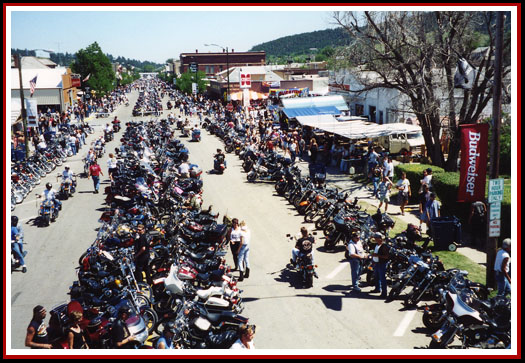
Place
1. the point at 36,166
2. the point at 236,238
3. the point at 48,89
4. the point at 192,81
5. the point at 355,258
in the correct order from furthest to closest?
the point at 192,81 < the point at 48,89 < the point at 36,166 < the point at 236,238 < the point at 355,258

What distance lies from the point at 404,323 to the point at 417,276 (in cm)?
123

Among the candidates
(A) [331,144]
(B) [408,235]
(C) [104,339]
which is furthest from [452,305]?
(A) [331,144]

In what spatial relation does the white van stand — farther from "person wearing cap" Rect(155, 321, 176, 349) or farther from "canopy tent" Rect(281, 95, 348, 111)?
"person wearing cap" Rect(155, 321, 176, 349)

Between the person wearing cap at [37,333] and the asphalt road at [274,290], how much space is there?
0.73 m

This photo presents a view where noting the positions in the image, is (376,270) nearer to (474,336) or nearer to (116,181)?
(474,336)

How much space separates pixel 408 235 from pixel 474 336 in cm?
387

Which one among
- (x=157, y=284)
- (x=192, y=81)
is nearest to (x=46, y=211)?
(x=157, y=284)

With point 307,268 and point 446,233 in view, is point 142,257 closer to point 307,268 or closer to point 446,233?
point 307,268

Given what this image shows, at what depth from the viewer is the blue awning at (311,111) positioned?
34.7 m

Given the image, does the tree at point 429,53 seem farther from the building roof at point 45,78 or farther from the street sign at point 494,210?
the building roof at point 45,78

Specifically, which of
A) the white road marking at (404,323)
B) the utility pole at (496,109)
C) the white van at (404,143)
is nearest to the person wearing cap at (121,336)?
the white road marking at (404,323)

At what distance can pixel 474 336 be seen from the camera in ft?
26.9

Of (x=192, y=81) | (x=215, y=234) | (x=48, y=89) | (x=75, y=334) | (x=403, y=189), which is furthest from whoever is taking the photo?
(x=192, y=81)

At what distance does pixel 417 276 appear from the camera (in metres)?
10.4
